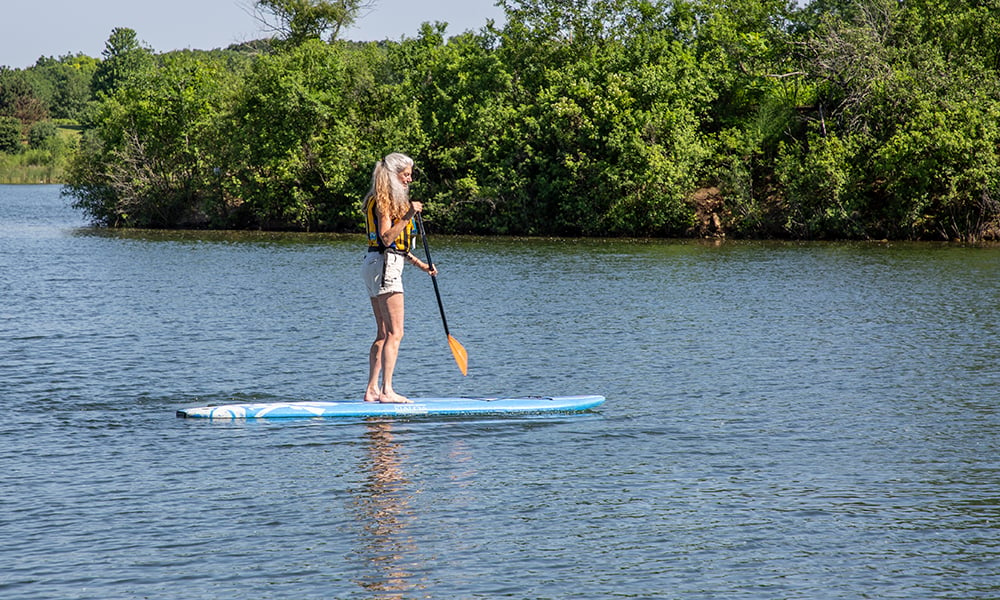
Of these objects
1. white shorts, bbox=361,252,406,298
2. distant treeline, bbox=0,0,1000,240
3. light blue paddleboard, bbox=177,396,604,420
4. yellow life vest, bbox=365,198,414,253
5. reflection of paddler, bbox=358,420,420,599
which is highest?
distant treeline, bbox=0,0,1000,240

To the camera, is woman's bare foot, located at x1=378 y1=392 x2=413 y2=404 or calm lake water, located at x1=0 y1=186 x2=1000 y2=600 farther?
woman's bare foot, located at x1=378 y1=392 x2=413 y2=404

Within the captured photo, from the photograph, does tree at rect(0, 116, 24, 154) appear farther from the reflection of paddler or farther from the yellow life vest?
the reflection of paddler

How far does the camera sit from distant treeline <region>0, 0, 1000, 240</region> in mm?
45406

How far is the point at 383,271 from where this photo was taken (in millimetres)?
12008

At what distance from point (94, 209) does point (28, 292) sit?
34.3 m

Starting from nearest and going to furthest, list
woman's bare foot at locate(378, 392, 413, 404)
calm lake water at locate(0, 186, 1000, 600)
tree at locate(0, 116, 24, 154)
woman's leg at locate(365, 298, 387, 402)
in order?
calm lake water at locate(0, 186, 1000, 600) < woman's leg at locate(365, 298, 387, 402) < woman's bare foot at locate(378, 392, 413, 404) < tree at locate(0, 116, 24, 154)

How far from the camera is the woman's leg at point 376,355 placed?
1238 cm

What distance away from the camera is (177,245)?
147 ft

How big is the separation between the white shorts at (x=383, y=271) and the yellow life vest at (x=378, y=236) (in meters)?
0.08

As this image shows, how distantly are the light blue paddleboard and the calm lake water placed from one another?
0.60ft

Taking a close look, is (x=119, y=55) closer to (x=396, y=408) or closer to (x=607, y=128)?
(x=607, y=128)

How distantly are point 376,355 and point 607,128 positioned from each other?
37941 millimetres

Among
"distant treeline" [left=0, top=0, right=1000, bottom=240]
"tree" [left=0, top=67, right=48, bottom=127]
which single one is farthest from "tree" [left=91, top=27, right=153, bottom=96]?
"distant treeline" [left=0, top=0, right=1000, bottom=240]

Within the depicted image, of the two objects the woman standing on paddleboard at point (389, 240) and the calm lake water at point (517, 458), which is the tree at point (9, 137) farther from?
the woman standing on paddleboard at point (389, 240)
